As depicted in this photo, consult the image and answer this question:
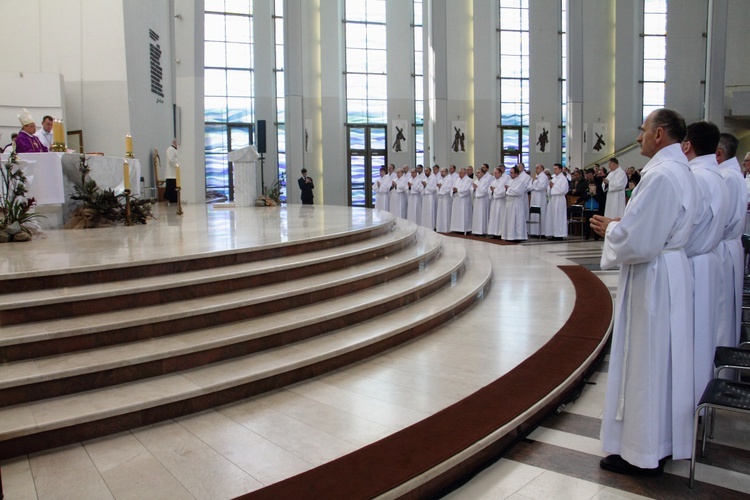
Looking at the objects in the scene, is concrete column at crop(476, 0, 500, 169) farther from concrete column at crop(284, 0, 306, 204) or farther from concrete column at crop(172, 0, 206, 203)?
concrete column at crop(172, 0, 206, 203)

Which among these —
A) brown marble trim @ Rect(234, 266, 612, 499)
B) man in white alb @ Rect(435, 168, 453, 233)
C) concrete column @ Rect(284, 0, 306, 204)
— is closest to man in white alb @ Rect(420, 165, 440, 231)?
man in white alb @ Rect(435, 168, 453, 233)

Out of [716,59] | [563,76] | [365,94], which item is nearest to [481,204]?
[716,59]

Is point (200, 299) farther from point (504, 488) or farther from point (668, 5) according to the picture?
point (668, 5)

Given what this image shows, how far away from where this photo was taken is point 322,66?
20.5 meters

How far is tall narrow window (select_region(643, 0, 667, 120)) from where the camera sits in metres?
20.8

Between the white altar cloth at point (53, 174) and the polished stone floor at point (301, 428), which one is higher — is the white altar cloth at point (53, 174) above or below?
above

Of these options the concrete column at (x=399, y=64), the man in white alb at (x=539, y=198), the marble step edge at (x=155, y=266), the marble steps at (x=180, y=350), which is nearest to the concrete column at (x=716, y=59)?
the man in white alb at (x=539, y=198)

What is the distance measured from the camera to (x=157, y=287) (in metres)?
4.02

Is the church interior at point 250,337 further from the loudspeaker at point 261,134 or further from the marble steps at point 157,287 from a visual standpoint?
the loudspeaker at point 261,134

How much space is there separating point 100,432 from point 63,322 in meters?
0.94

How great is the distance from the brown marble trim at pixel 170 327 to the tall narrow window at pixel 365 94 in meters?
16.4

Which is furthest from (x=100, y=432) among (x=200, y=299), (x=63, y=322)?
(x=200, y=299)

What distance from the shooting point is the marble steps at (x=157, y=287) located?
3572mm

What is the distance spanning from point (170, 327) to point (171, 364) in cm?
40
